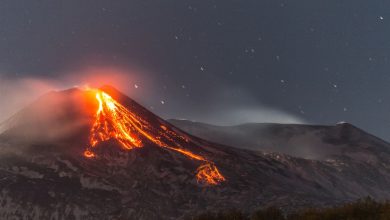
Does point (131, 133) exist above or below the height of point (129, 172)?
above

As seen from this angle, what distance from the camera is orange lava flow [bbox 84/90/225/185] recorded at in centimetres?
12825

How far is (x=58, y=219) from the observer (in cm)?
9100

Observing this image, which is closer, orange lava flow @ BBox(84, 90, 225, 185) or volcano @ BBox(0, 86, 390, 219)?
volcano @ BBox(0, 86, 390, 219)

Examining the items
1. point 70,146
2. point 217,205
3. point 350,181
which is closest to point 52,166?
point 70,146

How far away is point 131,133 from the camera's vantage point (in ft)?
477

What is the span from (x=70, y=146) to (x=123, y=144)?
47.3 ft

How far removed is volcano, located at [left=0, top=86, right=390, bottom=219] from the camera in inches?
3981

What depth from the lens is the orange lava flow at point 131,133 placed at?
128m

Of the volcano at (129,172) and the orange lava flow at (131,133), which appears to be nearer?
the volcano at (129,172)

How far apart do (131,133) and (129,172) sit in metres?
25.7

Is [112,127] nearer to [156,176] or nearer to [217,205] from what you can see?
[156,176]

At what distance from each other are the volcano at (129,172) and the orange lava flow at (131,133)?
316mm

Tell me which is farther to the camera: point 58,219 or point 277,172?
point 277,172

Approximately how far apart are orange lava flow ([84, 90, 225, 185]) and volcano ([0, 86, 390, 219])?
0.32 metres
